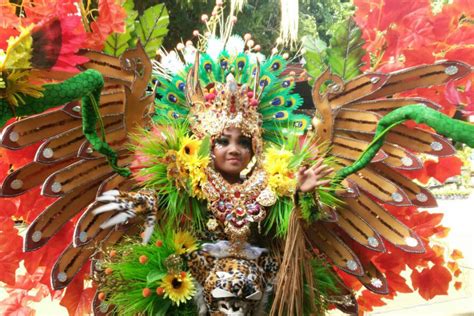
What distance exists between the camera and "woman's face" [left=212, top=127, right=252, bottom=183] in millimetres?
2086

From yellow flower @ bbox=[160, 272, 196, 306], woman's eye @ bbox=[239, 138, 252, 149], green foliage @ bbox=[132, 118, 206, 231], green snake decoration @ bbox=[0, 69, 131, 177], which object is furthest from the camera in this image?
woman's eye @ bbox=[239, 138, 252, 149]

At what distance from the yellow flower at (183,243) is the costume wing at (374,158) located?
52 cm

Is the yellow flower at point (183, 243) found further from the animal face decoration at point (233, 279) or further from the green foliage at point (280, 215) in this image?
the green foliage at point (280, 215)

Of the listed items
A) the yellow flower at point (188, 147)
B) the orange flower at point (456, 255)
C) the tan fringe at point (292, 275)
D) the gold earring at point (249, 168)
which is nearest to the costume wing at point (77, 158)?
the yellow flower at point (188, 147)

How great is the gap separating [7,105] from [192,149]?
2.68 feet

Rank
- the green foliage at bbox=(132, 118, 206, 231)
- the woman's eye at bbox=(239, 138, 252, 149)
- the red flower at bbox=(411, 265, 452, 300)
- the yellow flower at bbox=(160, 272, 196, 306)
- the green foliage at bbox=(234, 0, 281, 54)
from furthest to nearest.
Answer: the green foliage at bbox=(234, 0, 281, 54) < the red flower at bbox=(411, 265, 452, 300) < the woman's eye at bbox=(239, 138, 252, 149) < the green foliage at bbox=(132, 118, 206, 231) < the yellow flower at bbox=(160, 272, 196, 306)

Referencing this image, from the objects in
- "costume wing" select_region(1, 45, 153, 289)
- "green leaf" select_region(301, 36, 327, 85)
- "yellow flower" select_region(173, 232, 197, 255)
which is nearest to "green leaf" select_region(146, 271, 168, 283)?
"yellow flower" select_region(173, 232, 197, 255)

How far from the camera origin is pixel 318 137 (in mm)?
2221

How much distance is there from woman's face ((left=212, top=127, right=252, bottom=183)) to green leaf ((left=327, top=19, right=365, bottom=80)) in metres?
0.53

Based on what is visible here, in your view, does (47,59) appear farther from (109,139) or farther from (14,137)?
(109,139)

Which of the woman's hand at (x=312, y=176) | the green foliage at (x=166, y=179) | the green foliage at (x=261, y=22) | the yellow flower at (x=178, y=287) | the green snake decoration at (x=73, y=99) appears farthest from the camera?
the green foliage at (x=261, y=22)

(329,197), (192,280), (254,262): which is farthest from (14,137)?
(329,197)

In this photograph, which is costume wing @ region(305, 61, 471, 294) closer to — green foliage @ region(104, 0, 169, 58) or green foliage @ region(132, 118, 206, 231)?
green foliage @ region(132, 118, 206, 231)

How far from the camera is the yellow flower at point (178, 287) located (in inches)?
75.0
